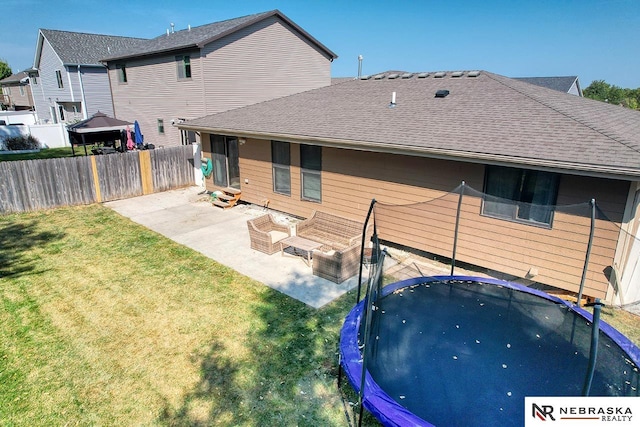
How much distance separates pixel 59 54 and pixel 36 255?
24.2 metres

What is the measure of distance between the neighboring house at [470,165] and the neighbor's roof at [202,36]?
6.15m

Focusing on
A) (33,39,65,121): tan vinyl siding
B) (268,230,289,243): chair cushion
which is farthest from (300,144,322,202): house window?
(33,39,65,121): tan vinyl siding

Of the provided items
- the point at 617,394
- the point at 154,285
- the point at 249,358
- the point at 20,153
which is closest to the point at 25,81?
the point at 20,153

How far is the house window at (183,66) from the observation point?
15.9 meters

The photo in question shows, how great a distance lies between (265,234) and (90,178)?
7.38 metres

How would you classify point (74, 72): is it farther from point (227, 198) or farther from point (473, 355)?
point (473, 355)

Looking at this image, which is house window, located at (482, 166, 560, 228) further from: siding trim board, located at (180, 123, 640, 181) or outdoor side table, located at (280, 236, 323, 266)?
outdoor side table, located at (280, 236, 323, 266)

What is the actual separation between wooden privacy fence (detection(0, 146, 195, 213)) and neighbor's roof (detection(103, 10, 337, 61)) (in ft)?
16.4

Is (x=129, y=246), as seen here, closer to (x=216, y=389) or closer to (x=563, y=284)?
(x=216, y=389)

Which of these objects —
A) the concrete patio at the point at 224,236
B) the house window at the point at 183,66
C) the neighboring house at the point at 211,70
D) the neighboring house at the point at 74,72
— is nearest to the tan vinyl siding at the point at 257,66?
the neighboring house at the point at 211,70

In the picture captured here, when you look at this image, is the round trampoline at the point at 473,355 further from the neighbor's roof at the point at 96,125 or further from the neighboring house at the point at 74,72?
the neighboring house at the point at 74,72

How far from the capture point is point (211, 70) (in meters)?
Answer: 15.7

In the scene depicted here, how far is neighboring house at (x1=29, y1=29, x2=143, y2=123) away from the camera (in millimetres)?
25953

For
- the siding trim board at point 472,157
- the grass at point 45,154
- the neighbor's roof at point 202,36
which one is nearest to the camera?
the siding trim board at point 472,157
